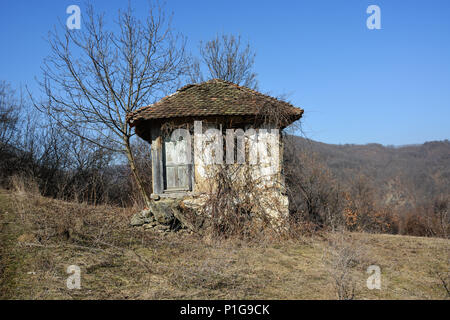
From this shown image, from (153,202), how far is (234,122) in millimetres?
3085

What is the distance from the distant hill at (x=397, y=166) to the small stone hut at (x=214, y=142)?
11208mm

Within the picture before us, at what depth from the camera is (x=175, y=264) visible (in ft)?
18.6

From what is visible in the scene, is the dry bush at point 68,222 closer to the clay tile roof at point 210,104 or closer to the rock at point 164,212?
the rock at point 164,212

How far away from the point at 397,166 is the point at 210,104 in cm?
3695

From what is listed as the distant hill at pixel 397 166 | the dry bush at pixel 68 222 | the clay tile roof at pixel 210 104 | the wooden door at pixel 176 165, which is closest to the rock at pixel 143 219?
the dry bush at pixel 68 222

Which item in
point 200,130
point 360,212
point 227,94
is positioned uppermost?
point 227,94

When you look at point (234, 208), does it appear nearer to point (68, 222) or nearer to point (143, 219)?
point (143, 219)

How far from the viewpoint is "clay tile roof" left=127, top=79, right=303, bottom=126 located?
8148 millimetres

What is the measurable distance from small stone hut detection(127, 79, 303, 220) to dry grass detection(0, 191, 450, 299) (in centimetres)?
147

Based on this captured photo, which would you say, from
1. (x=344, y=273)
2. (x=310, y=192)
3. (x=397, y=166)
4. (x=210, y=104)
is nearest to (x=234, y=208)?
(x=210, y=104)
